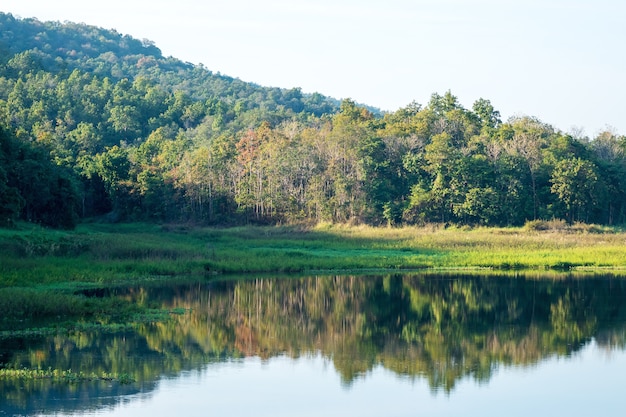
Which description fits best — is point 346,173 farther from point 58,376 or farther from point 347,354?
point 58,376

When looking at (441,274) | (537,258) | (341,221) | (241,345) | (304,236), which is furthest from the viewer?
(341,221)

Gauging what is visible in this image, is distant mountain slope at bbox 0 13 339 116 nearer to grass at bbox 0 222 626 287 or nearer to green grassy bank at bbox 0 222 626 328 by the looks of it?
green grassy bank at bbox 0 222 626 328

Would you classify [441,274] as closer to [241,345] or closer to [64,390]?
[241,345]

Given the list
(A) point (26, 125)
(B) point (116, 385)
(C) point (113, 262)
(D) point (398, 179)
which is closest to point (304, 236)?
(D) point (398, 179)

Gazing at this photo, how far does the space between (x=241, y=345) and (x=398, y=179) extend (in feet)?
159

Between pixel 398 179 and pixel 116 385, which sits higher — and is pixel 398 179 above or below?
above

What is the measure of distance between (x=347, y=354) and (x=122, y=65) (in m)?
165

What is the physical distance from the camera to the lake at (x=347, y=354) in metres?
16.4

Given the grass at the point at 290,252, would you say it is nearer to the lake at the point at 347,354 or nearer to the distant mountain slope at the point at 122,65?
the lake at the point at 347,354

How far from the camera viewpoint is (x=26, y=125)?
297 feet

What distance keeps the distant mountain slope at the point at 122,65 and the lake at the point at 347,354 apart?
110909mm

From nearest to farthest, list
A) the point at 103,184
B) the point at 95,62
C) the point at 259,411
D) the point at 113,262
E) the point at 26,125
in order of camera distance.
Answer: the point at 259,411 → the point at 113,262 → the point at 103,184 → the point at 26,125 → the point at 95,62

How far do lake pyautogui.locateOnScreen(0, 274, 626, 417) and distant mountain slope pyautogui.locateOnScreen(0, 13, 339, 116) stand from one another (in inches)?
4366

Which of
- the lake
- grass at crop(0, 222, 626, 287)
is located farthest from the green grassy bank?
the lake
